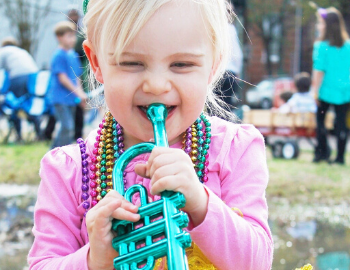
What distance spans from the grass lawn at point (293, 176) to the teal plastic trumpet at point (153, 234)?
3.49 m

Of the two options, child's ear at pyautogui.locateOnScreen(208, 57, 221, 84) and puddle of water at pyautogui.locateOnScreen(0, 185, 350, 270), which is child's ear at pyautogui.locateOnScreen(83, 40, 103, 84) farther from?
puddle of water at pyautogui.locateOnScreen(0, 185, 350, 270)

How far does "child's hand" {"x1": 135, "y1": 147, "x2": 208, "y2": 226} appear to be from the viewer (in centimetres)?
96

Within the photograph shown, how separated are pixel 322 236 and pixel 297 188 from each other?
1.31 meters

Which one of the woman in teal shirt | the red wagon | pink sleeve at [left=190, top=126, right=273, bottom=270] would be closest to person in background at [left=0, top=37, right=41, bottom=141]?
the red wagon

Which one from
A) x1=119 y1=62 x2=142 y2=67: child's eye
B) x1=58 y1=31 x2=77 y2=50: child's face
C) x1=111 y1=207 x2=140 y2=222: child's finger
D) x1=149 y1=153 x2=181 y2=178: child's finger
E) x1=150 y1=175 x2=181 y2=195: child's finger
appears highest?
x1=58 y1=31 x2=77 y2=50: child's face

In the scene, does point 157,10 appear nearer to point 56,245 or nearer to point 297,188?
point 56,245

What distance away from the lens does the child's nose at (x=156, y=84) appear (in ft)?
3.62

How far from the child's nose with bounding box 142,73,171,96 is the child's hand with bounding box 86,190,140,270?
0.79 ft

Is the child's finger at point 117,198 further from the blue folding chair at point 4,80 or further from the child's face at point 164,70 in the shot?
the blue folding chair at point 4,80

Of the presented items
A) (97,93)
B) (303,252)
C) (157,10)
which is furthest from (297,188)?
(157,10)

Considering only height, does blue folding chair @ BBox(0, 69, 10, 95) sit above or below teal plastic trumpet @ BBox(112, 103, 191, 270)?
below

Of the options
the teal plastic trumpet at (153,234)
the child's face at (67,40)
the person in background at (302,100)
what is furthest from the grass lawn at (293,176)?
the teal plastic trumpet at (153,234)

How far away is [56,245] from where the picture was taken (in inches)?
49.3

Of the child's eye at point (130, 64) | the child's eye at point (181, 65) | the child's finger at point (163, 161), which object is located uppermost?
the child's eye at point (130, 64)
